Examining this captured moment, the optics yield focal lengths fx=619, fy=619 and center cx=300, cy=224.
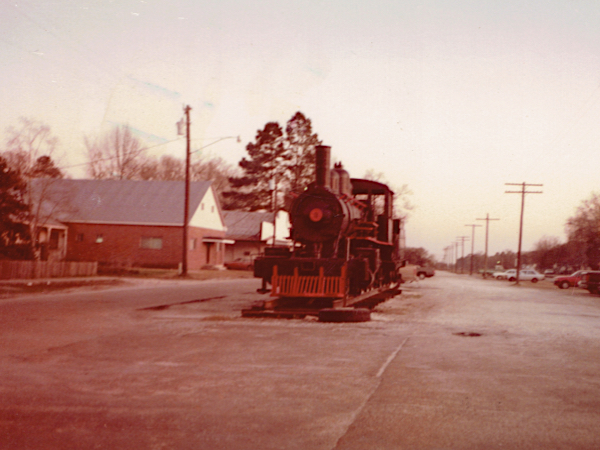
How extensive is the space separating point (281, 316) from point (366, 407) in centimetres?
785

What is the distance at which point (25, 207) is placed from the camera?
1071 inches

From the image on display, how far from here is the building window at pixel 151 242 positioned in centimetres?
4097

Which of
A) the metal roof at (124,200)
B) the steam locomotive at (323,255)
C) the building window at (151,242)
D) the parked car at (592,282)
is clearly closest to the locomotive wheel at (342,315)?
the steam locomotive at (323,255)

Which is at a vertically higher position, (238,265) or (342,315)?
(342,315)

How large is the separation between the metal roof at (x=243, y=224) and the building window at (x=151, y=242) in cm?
1363

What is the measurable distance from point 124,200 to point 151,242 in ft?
15.1

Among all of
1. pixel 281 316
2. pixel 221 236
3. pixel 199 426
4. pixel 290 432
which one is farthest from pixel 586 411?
pixel 221 236

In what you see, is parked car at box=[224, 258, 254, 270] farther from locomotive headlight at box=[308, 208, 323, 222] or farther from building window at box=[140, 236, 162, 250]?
locomotive headlight at box=[308, 208, 323, 222]

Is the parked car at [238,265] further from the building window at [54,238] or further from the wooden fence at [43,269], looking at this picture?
the wooden fence at [43,269]

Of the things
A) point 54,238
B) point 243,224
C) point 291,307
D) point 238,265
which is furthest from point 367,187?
point 243,224

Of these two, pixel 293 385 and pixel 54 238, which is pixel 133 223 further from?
pixel 293 385

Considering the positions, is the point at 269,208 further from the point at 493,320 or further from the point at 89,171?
the point at 493,320

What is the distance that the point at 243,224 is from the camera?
2280 inches

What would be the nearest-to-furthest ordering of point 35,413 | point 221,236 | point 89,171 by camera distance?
point 35,413, point 221,236, point 89,171
